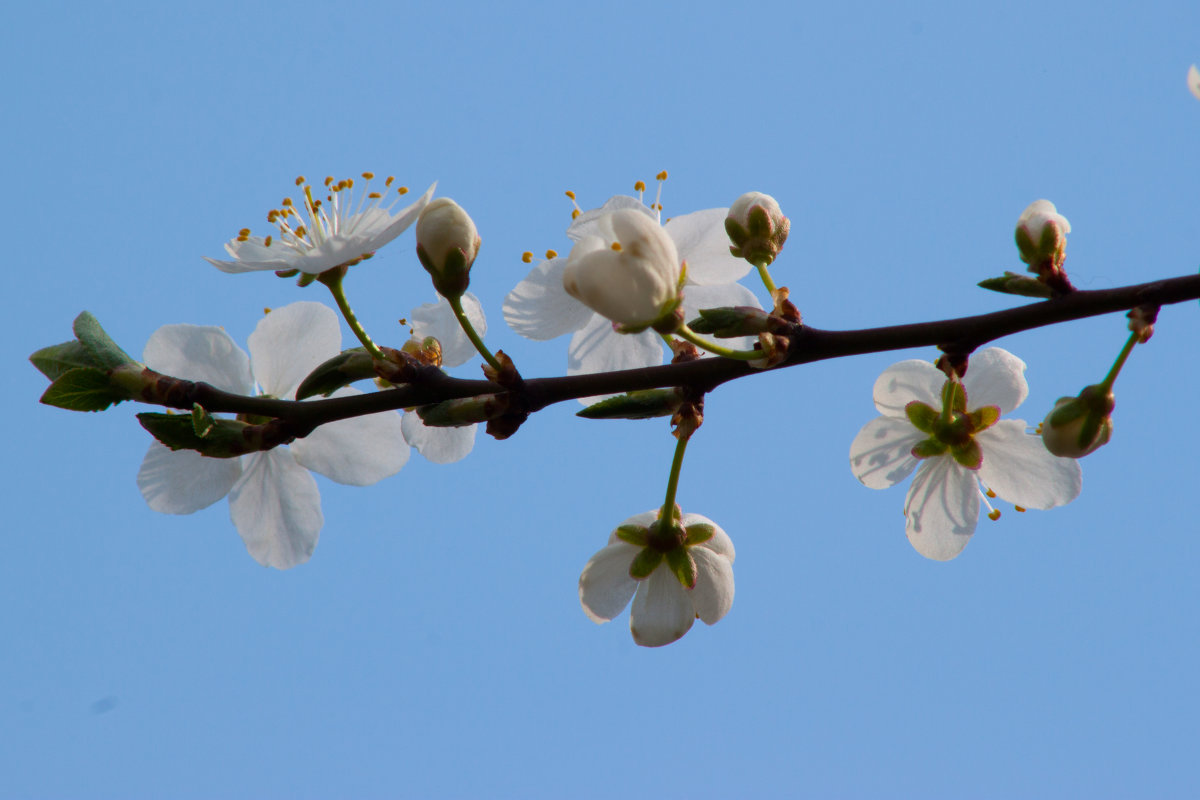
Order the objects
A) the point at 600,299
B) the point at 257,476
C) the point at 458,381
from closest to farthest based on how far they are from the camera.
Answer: the point at 600,299 → the point at 458,381 → the point at 257,476

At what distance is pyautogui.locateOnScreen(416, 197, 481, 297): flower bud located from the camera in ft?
4.64

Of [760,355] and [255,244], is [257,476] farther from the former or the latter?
[760,355]

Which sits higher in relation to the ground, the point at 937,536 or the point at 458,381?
the point at 937,536

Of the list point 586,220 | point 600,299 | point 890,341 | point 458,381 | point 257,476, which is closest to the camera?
point 600,299

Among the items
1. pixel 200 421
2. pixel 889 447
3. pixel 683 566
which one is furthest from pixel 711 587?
pixel 200 421

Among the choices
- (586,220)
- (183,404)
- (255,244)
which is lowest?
(183,404)

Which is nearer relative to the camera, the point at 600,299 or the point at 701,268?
the point at 600,299

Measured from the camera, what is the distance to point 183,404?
1315mm

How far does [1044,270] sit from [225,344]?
135 centimetres

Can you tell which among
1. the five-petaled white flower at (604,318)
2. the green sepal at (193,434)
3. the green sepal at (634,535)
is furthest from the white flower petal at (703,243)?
the green sepal at (193,434)

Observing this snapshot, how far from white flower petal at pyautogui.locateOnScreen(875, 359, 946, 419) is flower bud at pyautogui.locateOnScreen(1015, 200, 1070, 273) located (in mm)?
366

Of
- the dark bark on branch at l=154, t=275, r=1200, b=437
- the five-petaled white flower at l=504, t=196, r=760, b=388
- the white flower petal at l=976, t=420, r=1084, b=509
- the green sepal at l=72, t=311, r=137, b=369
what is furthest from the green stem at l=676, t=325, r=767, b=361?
the green sepal at l=72, t=311, r=137, b=369

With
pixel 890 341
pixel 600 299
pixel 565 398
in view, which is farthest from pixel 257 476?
pixel 890 341

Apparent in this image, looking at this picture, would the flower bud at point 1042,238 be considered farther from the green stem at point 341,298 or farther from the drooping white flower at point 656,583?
the green stem at point 341,298
